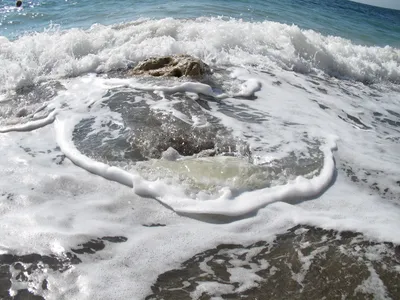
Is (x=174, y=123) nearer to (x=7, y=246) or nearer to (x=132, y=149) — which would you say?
(x=132, y=149)

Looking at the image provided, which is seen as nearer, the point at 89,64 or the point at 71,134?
the point at 71,134

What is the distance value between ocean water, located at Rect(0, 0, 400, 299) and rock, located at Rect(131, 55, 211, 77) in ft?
0.63

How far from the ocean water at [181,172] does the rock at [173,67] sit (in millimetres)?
191

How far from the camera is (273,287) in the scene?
2.32 meters

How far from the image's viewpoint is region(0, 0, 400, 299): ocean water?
8.02 ft

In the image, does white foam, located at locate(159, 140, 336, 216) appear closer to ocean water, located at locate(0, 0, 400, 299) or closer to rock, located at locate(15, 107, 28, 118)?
ocean water, located at locate(0, 0, 400, 299)

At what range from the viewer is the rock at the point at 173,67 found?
20.3ft

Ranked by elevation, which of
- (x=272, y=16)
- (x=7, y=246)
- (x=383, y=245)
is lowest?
(x=7, y=246)

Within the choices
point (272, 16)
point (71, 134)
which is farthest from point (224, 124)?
point (272, 16)

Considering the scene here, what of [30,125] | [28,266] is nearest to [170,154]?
[28,266]

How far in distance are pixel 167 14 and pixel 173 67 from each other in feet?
21.6

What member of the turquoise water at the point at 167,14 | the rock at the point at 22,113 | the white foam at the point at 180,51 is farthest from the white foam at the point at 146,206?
the turquoise water at the point at 167,14

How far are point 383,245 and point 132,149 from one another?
2485mm

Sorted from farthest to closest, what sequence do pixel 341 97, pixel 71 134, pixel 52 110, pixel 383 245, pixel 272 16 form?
1. pixel 272 16
2. pixel 341 97
3. pixel 52 110
4. pixel 71 134
5. pixel 383 245
